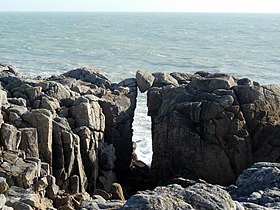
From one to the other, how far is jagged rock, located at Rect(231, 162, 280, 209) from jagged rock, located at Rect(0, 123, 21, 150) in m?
9.57

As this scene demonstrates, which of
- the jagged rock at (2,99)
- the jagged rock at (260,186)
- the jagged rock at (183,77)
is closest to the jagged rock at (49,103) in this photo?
the jagged rock at (2,99)

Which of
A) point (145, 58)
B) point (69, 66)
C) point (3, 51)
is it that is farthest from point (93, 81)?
point (3, 51)

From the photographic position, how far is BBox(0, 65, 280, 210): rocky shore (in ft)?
70.4

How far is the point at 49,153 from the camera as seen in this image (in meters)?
22.7

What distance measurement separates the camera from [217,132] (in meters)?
26.6

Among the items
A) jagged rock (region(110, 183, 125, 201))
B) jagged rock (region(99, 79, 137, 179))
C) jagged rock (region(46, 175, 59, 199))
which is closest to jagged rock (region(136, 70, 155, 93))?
jagged rock (region(99, 79, 137, 179))

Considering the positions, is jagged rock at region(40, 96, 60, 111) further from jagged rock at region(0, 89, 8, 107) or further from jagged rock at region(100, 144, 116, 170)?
jagged rock at region(100, 144, 116, 170)

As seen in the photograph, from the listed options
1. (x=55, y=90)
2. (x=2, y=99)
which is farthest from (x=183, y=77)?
(x=2, y=99)

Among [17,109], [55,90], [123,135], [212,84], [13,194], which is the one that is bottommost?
[123,135]

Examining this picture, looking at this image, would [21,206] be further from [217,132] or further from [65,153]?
[217,132]

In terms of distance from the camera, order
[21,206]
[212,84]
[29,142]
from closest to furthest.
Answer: [21,206] < [29,142] < [212,84]

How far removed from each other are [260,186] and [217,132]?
1078 cm

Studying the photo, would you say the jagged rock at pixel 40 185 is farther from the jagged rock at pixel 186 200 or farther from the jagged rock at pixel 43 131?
the jagged rock at pixel 186 200

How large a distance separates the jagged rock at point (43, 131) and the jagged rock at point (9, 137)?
5.01 ft
